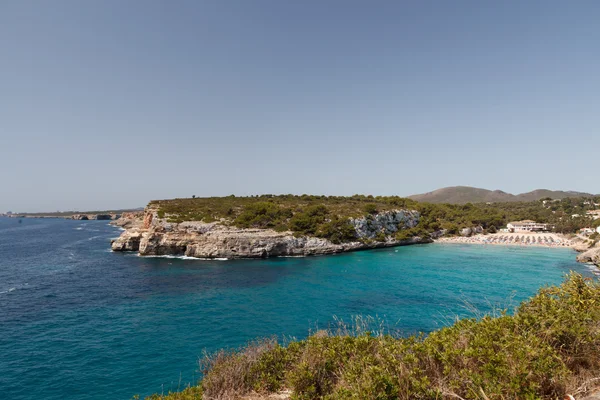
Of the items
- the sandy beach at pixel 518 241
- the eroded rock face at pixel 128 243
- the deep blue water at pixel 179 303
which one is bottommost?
the deep blue water at pixel 179 303

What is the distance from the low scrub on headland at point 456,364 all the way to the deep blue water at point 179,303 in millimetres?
8934

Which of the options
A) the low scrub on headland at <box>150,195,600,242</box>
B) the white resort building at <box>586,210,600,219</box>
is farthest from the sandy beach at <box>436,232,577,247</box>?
the white resort building at <box>586,210,600,219</box>

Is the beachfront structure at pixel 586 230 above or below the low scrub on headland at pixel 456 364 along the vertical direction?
below

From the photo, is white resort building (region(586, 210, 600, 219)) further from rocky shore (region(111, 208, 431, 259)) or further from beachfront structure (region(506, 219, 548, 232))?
rocky shore (region(111, 208, 431, 259))

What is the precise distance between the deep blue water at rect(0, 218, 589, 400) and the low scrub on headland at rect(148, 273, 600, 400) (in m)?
8.93

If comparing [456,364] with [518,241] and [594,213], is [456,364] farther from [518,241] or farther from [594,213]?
[594,213]

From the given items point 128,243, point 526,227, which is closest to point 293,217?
point 128,243

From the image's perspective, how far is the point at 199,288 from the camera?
34656mm

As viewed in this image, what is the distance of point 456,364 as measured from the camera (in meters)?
7.28

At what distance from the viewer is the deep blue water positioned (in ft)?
56.3

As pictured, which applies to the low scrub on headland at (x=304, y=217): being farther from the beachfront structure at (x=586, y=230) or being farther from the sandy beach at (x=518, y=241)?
the sandy beach at (x=518, y=241)

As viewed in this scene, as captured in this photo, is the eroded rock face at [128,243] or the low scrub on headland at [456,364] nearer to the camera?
the low scrub on headland at [456,364]

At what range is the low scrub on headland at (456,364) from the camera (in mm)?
6121

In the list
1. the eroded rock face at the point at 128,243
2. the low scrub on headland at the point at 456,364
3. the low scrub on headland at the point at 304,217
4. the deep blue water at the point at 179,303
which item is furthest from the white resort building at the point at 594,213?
the eroded rock face at the point at 128,243
